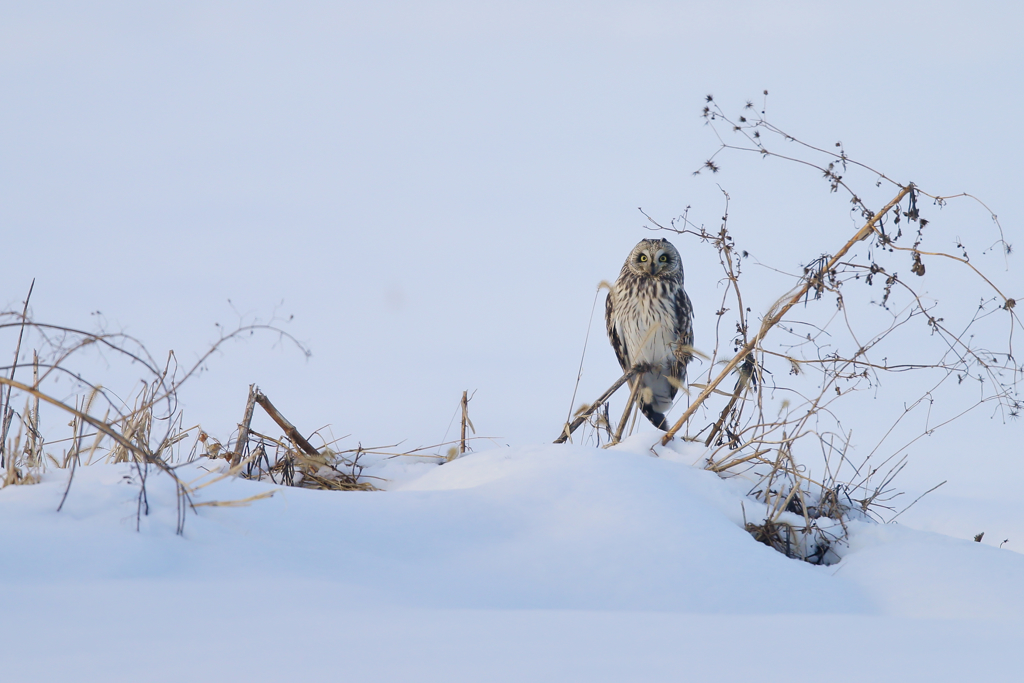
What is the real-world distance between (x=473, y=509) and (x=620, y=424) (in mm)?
1467

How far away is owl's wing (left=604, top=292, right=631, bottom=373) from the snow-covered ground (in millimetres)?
3003

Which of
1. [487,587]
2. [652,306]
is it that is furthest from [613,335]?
[487,587]

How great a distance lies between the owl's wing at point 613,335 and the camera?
18.7ft

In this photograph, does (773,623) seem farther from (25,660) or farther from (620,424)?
(620,424)

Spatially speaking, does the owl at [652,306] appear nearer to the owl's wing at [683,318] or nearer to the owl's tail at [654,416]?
the owl's wing at [683,318]

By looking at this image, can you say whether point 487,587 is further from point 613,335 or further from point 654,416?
point 654,416

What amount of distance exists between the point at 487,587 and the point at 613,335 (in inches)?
159

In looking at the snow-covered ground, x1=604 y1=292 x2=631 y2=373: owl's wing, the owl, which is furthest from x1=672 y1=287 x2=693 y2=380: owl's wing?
the snow-covered ground

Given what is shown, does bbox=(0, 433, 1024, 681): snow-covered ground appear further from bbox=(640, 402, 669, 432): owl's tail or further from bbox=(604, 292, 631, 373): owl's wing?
bbox=(640, 402, 669, 432): owl's tail

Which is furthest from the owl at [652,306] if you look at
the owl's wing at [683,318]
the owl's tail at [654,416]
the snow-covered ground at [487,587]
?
the snow-covered ground at [487,587]

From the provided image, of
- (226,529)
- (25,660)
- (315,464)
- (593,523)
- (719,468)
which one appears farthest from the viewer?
(315,464)

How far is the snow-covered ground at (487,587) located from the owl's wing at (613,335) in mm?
3003

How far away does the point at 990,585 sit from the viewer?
2268 millimetres

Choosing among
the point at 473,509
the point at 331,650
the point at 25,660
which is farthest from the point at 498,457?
→ the point at 25,660
